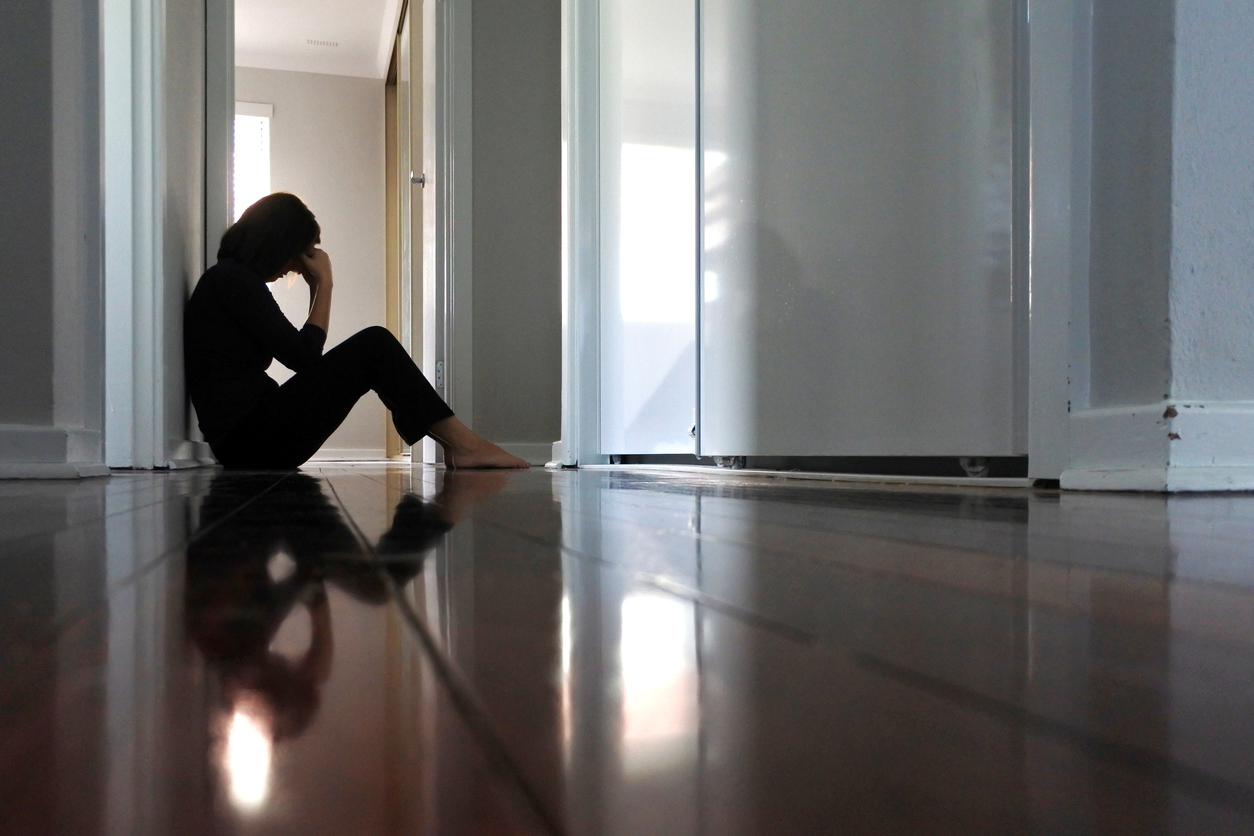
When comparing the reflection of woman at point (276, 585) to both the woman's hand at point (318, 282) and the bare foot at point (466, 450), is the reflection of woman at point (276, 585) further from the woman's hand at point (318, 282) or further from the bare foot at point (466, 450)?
the woman's hand at point (318, 282)

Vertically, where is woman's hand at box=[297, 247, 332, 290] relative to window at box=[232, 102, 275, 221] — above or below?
below

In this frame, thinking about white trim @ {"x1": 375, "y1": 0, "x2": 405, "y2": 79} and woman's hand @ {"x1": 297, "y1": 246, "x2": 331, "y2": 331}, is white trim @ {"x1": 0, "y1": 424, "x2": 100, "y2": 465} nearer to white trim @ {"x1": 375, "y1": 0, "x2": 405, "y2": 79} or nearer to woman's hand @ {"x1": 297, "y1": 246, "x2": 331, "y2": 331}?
woman's hand @ {"x1": 297, "y1": 246, "x2": 331, "y2": 331}

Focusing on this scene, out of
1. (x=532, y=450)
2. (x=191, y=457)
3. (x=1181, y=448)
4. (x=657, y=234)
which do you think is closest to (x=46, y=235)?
(x=191, y=457)

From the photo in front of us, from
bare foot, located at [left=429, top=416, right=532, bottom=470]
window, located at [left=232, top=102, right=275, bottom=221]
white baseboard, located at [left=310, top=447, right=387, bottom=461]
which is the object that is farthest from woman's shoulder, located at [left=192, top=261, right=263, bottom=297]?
window, located at [left=232, top=102, right=275, bottom=221]

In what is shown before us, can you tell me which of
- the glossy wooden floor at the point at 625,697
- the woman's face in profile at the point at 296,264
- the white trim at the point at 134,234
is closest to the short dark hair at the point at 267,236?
the woman's face in profile at the point at 296,264

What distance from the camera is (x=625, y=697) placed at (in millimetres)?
153

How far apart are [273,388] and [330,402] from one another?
20 centimetres

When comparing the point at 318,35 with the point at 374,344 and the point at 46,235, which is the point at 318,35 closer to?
the point at 374,344

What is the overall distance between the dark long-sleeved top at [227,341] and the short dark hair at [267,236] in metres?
0.11

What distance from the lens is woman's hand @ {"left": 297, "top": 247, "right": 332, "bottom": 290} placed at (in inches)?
121

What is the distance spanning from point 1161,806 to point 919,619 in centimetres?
13

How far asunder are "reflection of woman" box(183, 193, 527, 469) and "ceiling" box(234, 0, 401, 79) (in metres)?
4.56

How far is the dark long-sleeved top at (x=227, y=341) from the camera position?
262 cm

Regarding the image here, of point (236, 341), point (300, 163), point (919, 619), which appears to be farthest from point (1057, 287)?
point (300, 163)
